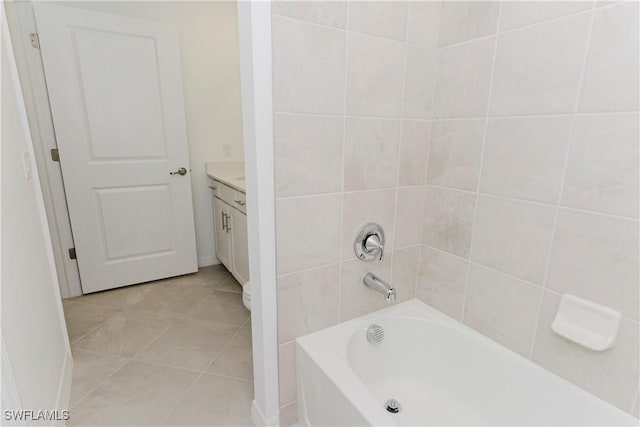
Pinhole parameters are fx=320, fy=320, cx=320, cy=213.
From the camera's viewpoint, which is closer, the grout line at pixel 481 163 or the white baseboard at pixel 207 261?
the grout line at pixel 481 163

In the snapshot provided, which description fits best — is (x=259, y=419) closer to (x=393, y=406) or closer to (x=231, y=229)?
(x=393, y=406)

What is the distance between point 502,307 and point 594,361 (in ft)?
0.95

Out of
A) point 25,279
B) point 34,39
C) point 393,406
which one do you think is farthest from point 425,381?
point 34,39

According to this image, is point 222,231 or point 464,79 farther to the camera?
point 222,231

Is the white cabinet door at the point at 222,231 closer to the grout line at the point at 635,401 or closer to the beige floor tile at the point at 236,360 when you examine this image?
the beige floor tile at the point at 236,360

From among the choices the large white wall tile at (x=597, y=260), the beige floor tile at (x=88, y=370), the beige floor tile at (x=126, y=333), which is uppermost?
the large white wall tile at (x=597, y=260)

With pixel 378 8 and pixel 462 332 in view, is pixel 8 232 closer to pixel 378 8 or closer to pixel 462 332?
pixel 378 8

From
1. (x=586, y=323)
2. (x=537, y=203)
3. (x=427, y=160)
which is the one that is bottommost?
(x=586, y=323)

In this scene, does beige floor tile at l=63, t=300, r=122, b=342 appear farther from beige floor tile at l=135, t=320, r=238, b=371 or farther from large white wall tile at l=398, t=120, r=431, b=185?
large white wall tile at l=398, t=120, r=431, b=185

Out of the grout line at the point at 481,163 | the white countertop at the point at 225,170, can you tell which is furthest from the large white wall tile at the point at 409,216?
the white countertop at the point at 225,170

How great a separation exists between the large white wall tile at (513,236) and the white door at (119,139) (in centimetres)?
218

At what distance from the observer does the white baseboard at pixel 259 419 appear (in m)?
1.29

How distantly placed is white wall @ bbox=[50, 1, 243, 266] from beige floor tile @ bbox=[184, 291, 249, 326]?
25.8 inches

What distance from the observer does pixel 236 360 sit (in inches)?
67.8
